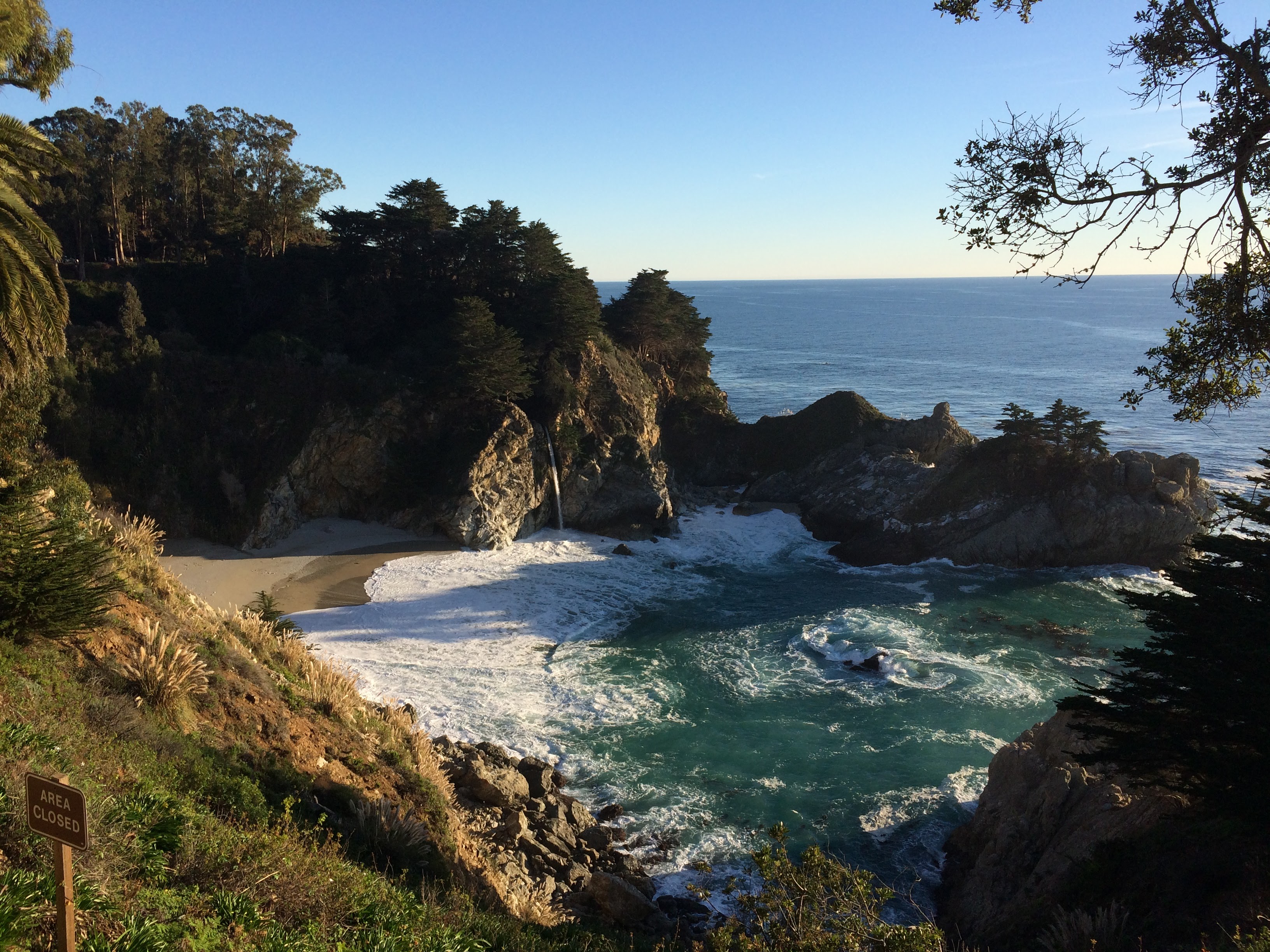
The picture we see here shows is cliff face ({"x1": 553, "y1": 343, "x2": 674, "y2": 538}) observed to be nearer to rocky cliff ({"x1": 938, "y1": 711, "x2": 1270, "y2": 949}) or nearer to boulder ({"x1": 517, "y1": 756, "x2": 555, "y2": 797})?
boulder ({"x1": 517, "y1": 756, "x2": 555, "y2": 797})

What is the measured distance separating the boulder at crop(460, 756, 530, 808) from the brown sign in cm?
1001

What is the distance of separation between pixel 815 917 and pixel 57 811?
5850 millimetres

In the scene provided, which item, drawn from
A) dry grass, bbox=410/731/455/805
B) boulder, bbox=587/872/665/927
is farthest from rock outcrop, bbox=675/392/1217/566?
dry grass, bbox=410/731/455/805

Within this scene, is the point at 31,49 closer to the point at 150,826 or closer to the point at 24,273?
the point at 24,273

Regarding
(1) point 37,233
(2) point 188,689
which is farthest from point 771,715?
(1) point 37,233

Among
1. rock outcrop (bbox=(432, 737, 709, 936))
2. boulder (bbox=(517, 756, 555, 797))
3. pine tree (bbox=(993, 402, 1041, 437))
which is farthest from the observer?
pine tree (bbox=(993, 402, 1041, 437))

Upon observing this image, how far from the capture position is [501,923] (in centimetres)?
798

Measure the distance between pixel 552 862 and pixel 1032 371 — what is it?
270ft

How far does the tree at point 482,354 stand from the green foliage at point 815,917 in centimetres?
2597

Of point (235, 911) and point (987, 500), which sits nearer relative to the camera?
point (235, 911)

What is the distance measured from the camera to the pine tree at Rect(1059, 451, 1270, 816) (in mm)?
8766

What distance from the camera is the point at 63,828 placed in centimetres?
422

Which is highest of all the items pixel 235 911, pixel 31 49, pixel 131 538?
pixel 31 49

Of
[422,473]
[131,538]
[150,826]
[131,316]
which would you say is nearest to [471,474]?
[422,473]
